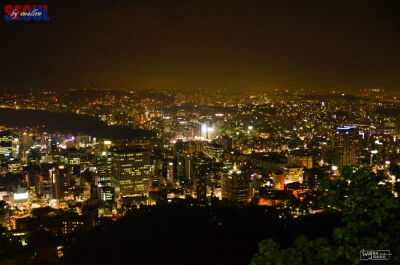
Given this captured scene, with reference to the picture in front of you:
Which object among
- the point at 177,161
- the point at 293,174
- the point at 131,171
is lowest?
the point at 293,174

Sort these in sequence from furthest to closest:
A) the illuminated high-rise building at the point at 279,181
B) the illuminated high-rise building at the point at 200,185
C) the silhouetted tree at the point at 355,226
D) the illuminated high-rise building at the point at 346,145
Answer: the illuminated high-rise building at the point at 346,145, the illuminated high-rise building at the point at 279,181, the illuminated high-rise building at the point at 200,185, the silhouetted tree at the point at 355,226

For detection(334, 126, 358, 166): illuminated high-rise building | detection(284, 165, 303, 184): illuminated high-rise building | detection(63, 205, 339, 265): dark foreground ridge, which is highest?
detection(334, 126, 358, 166): illuminated high-rise building

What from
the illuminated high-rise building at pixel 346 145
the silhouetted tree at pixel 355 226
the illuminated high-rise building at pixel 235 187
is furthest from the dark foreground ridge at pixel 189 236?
the illuminated high-rise building at pixel 346 145

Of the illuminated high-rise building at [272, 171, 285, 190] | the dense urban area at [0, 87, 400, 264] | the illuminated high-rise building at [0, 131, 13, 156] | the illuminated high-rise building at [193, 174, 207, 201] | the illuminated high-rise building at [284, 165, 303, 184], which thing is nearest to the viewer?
the dense urban area at [0, 87, 400, 264]

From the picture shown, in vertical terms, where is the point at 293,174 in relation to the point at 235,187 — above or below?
above

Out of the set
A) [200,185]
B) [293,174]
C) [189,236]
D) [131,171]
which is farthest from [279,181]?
[189,236]

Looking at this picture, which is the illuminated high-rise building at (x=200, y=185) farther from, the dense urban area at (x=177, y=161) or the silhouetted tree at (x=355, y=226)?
the silhouetted tree at (x=355, y=226)

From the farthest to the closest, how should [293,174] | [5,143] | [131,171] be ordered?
[5,143], [131,171], [293,174]

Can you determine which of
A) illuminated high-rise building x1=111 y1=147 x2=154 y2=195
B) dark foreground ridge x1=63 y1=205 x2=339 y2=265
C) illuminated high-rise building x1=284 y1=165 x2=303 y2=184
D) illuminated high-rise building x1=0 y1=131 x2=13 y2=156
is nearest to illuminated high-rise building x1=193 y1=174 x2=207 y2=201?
illuminated high-rise building x1=111 y1=147 x2=154 y2=195

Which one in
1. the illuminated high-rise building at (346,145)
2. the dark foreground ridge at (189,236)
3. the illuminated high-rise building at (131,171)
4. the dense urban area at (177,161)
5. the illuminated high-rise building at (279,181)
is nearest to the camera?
the dark foreground ridge at (189,236)

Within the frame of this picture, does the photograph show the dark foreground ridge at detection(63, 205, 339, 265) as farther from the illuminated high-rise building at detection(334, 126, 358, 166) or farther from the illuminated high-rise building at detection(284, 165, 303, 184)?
the illuminated high-rise building at detection(334, 126, 358, 166)

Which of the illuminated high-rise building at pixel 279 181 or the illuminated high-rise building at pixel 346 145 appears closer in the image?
the illuminated high-rise building at pixel 279 181

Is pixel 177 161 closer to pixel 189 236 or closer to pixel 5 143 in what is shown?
pixel 5 143
